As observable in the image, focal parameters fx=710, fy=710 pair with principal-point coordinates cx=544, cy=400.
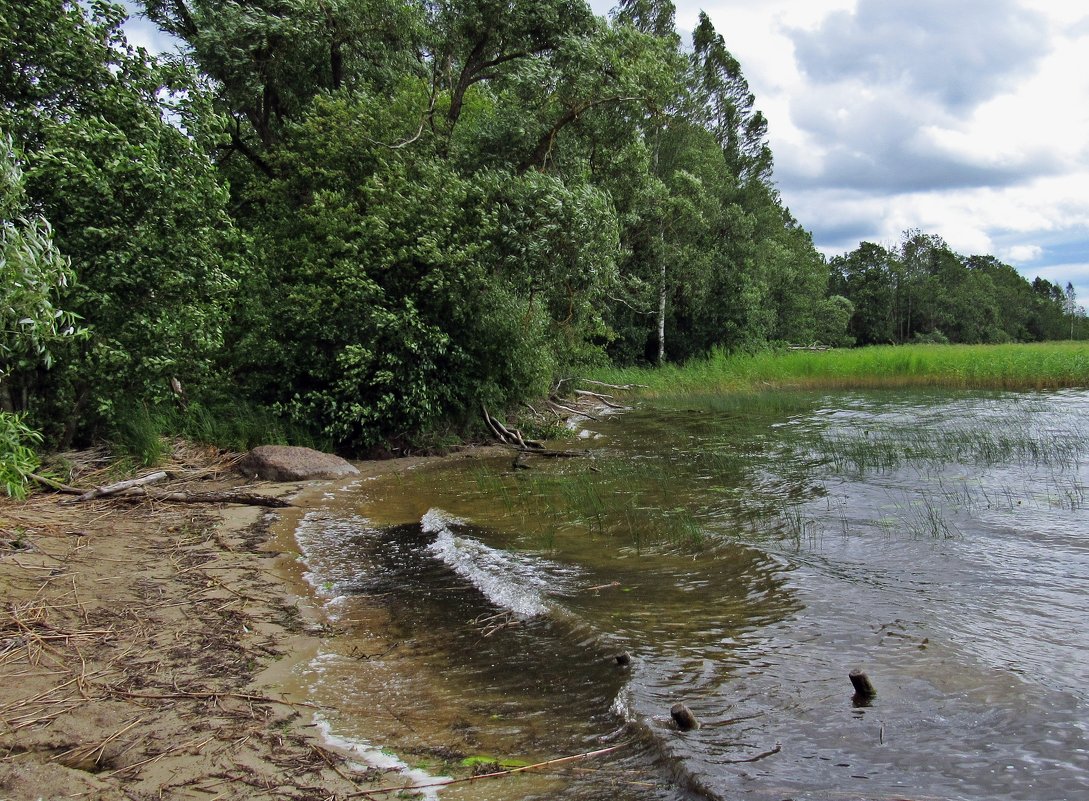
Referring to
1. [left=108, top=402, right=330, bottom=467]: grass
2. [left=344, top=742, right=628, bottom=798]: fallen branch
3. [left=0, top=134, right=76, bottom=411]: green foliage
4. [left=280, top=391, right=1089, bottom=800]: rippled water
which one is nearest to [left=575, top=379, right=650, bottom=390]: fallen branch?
[left=108, top=402, right=330, bottom=467]: grass

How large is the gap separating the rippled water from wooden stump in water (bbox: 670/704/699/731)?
8cm

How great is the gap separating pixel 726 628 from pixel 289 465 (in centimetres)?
823

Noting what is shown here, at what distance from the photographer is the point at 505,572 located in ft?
22.1

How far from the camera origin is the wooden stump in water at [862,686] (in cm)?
405

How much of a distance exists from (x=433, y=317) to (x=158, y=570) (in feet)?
28.4

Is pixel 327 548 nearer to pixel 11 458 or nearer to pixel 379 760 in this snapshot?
pixel 11 458

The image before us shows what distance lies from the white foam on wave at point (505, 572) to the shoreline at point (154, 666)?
4.81 ft

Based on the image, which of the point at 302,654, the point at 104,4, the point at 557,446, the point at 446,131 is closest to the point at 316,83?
the point at 446,131

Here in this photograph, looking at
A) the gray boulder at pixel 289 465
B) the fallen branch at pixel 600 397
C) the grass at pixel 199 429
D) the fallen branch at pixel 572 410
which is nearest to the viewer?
the grass at pixel 199 429

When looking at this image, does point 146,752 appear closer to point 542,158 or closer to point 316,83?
point 542,158

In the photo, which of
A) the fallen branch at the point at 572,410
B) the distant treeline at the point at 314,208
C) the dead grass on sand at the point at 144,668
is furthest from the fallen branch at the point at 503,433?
the dead grass on sand at the point at 144,668

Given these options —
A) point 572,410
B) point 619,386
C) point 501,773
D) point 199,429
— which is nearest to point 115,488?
point 199,429

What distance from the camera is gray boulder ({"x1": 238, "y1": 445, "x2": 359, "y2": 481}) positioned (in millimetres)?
11289

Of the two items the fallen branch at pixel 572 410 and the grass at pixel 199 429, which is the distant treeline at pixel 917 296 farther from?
the grass at pixel 199 429
